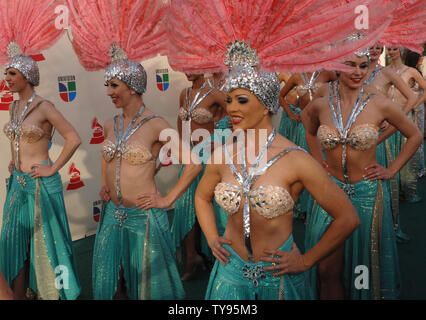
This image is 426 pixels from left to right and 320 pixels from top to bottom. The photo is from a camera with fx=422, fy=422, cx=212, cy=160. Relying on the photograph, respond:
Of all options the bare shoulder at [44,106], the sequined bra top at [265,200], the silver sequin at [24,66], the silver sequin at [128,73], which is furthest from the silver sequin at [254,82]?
the silver sequin at [24,66]

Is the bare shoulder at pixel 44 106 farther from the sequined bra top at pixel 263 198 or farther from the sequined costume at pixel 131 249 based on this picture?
the sequined bra top at pixel 263 198

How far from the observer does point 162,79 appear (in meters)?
6.16

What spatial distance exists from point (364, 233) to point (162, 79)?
13.1 ft

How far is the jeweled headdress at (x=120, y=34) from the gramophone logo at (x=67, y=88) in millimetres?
1899

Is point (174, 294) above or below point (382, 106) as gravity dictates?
below

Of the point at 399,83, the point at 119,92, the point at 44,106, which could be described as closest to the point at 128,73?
the point at 119,92

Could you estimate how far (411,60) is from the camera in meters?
7.35

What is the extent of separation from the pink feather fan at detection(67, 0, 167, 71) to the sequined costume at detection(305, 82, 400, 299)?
142 centimetres

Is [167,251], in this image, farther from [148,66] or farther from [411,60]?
[411,60]

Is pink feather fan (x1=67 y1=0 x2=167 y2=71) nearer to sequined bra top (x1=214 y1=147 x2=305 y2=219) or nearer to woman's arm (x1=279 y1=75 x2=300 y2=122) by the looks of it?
sequined bra top (x1=214 y1=147 x2=305 y2=219)

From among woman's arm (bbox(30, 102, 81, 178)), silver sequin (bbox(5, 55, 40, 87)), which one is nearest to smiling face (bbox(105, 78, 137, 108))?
woman's arm (bbox(30, 102, 81, 178))
